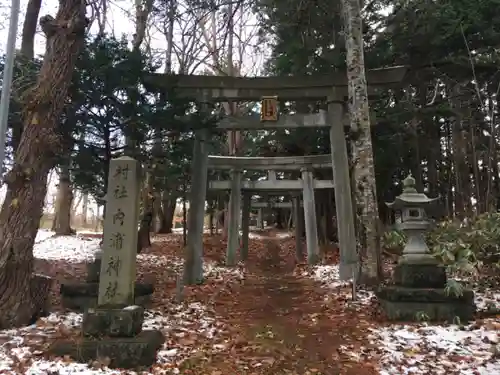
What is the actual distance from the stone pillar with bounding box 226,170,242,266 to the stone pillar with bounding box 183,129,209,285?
5189mm

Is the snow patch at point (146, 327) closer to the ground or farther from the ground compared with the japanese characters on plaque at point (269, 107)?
closer to the ground

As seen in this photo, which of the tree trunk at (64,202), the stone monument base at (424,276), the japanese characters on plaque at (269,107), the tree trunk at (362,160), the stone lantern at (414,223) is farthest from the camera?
the tree trunk at (64,202)

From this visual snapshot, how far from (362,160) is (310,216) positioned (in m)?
7.45

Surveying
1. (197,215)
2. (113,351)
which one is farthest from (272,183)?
(113,351)

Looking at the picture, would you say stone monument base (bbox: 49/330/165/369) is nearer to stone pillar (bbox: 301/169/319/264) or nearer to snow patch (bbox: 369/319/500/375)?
snow patch (bbox: 369/319/500/375)

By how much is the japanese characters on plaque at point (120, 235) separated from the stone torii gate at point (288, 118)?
4481 mm

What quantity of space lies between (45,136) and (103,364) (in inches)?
128

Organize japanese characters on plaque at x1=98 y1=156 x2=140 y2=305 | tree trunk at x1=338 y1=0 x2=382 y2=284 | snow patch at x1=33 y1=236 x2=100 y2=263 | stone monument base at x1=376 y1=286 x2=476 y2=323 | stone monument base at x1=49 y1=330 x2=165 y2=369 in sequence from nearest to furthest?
stone monument base at x1=49 y1=330 x2=165 y2=369 < japanese characters on plaque at x1=98 y1=156 x2=140 y2=305 < stone monument base at x1=376 y1=286 x2=476 y2=323 < tree trunk at x1=338 y1=0 x2=382 y2=284 < snow patch at x1=33 y1=236 x2=100 y2=263

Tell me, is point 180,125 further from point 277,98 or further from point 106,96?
point 277,98

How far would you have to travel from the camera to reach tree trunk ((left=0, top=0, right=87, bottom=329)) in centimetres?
560

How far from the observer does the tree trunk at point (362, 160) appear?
8.16m

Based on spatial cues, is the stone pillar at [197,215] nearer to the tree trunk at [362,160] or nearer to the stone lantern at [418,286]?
the tree trunk at [362,160]

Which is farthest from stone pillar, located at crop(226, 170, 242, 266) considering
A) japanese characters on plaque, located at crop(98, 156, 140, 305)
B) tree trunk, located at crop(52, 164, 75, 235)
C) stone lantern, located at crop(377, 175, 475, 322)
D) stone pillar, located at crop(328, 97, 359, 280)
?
japanese characters on plaque, located at crop(98, 156, 140, 305)

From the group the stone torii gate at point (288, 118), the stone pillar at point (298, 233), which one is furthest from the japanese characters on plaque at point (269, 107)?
the stone pillar at point (298, 233)
